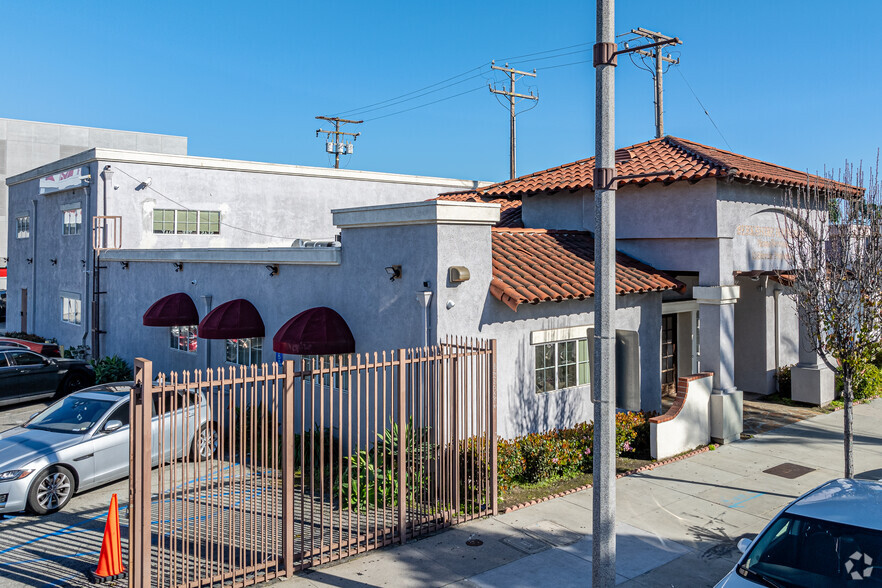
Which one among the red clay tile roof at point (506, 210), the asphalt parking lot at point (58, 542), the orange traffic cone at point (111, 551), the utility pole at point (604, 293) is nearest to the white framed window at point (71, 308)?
the red clay tile roof at point (506, 210)

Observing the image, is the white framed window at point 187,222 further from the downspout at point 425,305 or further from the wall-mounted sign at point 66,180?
the downspout at point 425,305

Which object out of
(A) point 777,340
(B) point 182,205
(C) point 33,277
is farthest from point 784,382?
(C) point 33,277

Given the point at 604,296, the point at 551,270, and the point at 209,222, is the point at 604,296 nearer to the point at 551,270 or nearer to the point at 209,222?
the point at 551,270

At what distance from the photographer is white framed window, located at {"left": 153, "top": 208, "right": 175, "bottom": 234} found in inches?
911

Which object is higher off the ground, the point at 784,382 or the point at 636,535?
the point at 784,382

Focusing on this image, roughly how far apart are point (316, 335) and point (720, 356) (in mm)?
7484

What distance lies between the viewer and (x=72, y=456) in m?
10.1

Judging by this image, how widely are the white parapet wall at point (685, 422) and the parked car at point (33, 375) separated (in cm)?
1441

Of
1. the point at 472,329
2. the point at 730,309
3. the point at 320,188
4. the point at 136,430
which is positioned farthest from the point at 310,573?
the point at 320,188

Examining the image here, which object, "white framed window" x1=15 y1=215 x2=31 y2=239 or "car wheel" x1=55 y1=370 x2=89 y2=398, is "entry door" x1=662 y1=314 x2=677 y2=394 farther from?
"white framed window" x1=15 y1=215 x2=31 y2=239

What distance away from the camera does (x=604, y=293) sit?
6469mm

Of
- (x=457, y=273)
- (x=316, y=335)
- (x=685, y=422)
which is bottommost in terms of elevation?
(x=685, y=422)

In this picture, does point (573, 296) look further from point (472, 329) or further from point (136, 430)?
point (136, 430)

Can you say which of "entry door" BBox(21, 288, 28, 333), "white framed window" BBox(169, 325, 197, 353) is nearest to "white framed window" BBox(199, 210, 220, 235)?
"white framed window" BBox(169, 325, 197, 353)
